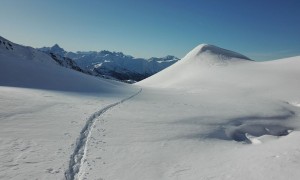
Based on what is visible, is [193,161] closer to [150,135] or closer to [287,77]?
[150,135]

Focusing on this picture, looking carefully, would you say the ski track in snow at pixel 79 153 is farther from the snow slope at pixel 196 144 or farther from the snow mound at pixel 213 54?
the snow mound at pixel 213 54

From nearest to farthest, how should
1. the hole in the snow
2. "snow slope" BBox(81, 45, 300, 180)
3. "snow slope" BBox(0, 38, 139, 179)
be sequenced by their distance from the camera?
"snow slope" BBox(0, 38, 139, 179)
"snow slope" BBox(81, 45, 300, 180)
the hole in the snow

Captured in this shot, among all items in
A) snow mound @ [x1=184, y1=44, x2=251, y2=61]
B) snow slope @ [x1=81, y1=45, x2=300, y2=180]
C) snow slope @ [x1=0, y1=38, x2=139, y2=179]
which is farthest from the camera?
snow mound @ [x1=184, y1=44, x2=251, y2=61]

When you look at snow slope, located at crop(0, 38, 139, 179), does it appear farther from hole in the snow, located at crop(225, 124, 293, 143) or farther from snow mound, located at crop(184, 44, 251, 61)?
snow mound, located at crop(184, 44, 251, 61)

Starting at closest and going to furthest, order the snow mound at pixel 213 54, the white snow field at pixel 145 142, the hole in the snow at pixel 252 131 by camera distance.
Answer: the white snow field at pixel 145 142 < the hole in the snow at pixel 252 131 < the snow mound at pixel 213 54

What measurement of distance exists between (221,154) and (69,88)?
2514 cm

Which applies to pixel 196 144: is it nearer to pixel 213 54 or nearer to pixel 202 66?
pixel 202 66

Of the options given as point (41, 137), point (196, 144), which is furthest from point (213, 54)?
point (41, 137)

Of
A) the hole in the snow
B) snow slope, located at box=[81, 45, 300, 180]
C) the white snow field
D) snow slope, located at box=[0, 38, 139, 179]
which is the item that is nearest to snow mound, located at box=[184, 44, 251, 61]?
snow slope, located at box=[81, 45, 300, 180]

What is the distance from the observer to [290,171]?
9109 millimetres

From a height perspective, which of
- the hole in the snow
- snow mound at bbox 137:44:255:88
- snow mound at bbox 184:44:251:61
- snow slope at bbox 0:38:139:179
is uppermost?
snow mound at bbox 184:44:251:61

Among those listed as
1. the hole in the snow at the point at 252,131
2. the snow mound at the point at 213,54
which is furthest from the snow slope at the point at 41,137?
the snow mound at the point at 213,54

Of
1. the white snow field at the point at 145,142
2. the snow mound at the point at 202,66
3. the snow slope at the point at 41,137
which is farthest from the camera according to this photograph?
the snow mound at the point at 202,66

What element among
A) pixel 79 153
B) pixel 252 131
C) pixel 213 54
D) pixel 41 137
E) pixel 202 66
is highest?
pixel 213 54
